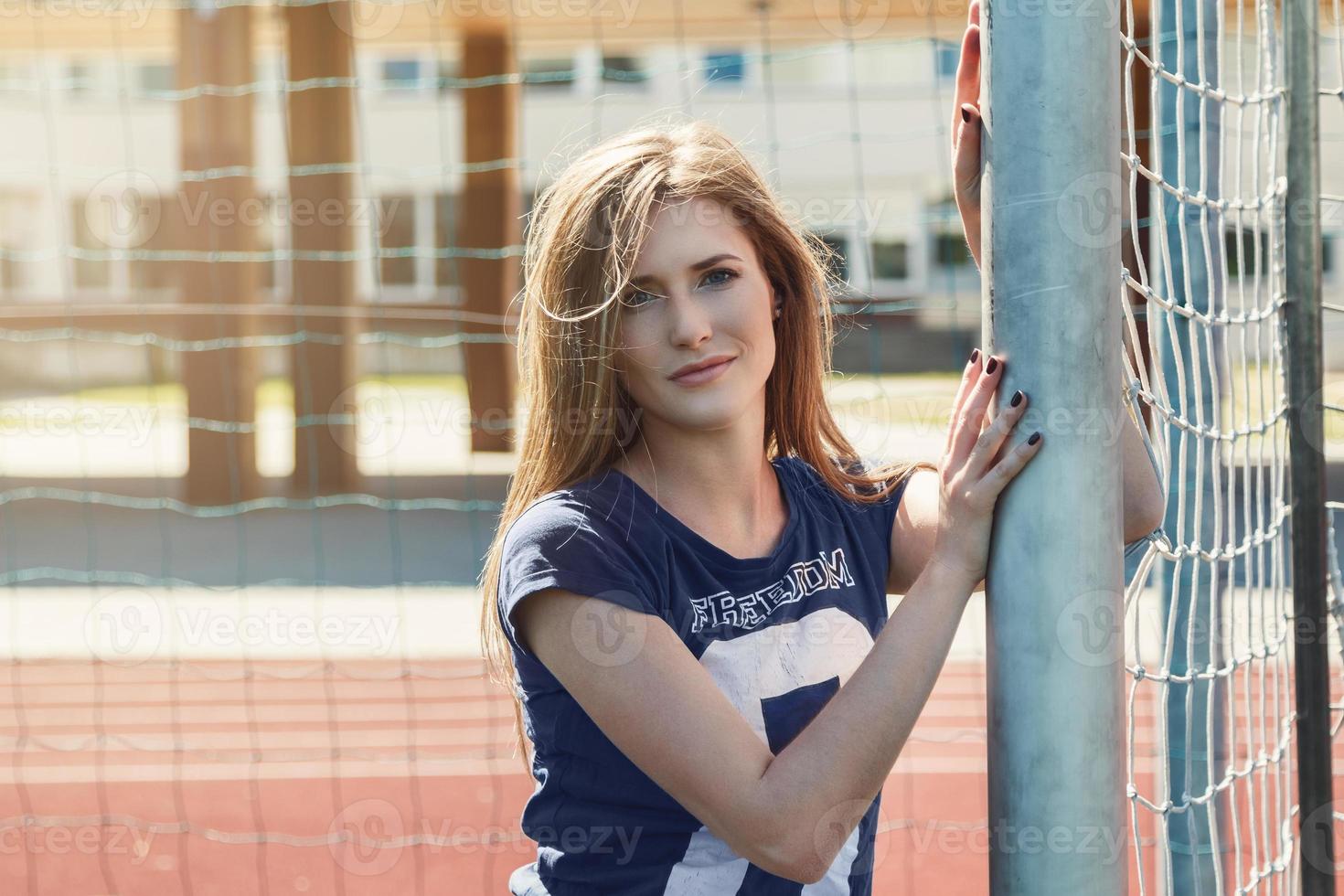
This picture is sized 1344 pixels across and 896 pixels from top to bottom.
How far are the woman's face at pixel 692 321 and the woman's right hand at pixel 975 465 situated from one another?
36cm

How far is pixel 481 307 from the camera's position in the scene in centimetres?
871

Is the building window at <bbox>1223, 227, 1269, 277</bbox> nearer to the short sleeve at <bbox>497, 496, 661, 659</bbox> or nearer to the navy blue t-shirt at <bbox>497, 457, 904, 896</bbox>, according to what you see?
the navy blue t-shirt at <bbox>497, 457, 904, 896</bbox>

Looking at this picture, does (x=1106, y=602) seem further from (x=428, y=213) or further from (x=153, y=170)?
(x=428, y=213)

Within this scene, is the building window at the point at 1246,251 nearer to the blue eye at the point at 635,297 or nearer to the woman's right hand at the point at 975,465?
the blue eye at the point at 635,297

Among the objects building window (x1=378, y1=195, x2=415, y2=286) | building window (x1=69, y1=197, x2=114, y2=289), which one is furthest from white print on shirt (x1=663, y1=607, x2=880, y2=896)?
building window (x1=69, y1=197, x2=114, y2=289)

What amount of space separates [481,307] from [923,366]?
731cm

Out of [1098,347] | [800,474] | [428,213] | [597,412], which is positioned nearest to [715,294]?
[597,412]

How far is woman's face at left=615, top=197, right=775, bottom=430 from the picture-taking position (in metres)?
1.20

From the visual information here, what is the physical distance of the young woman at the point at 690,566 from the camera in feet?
3.23

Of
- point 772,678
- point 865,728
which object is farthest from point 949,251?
point 865,728

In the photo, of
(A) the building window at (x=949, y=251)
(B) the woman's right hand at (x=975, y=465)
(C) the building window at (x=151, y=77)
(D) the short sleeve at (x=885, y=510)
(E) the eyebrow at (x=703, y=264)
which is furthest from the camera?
(C) the building window at (x=151, y=77)

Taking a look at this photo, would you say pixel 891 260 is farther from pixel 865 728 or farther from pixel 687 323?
pixel 865 728

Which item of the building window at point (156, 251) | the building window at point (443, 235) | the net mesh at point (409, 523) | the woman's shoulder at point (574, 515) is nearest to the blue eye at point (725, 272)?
the woman's shoulder at point (574, 515)

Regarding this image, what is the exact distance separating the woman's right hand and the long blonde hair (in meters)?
0.41
